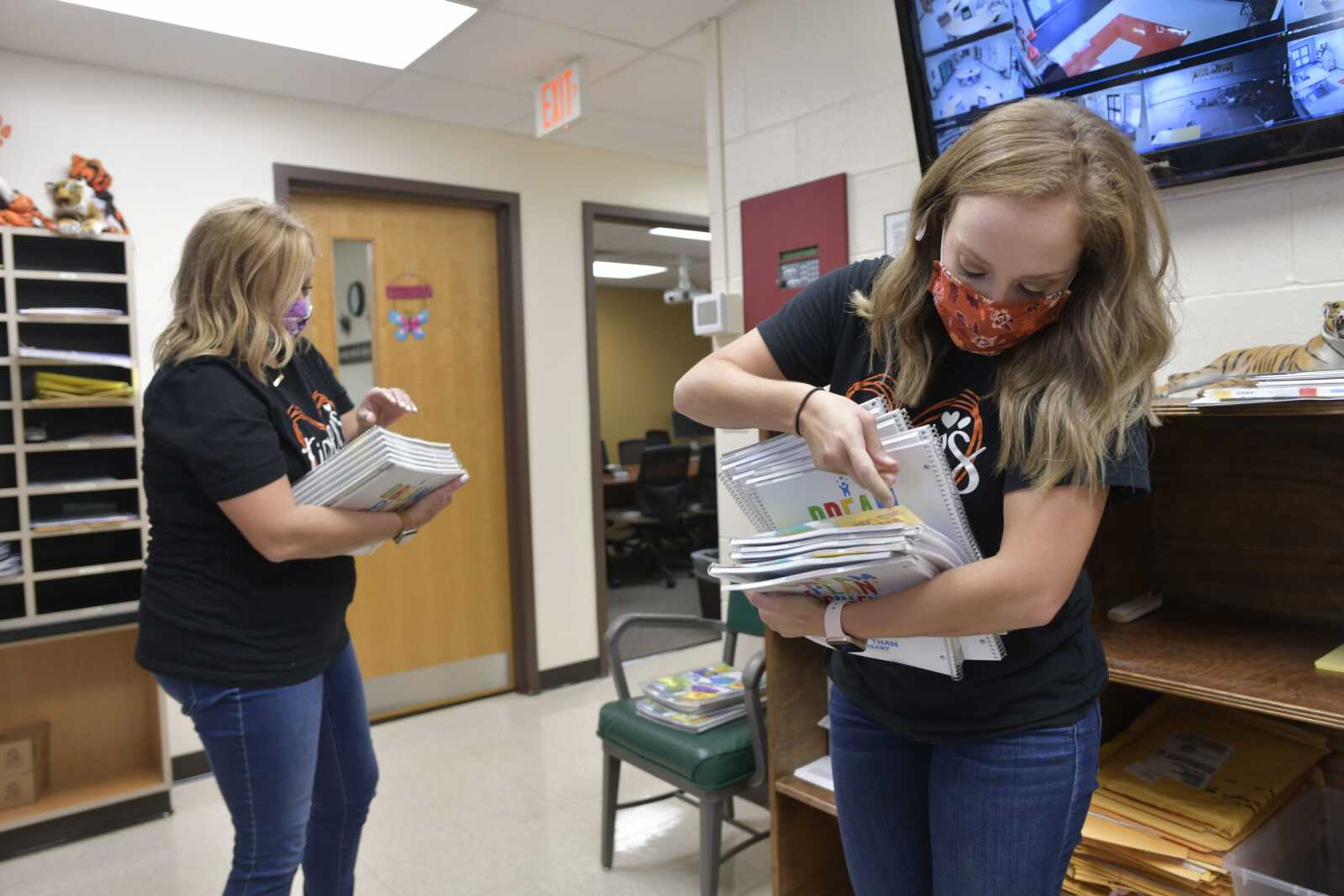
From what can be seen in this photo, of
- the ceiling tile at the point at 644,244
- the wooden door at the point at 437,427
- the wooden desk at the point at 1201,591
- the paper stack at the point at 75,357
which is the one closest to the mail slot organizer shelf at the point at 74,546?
the paper stack at the point at 75,357

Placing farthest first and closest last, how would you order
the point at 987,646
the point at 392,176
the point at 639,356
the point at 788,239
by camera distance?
the point at 639,356
the point at 392,176
the point at 788,239
the point at 987,646

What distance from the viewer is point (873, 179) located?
2.37 m

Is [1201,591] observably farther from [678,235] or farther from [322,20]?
[678,235]

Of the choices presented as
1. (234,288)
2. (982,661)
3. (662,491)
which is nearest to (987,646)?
(982,661)

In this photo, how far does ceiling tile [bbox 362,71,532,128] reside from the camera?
3.26 metres

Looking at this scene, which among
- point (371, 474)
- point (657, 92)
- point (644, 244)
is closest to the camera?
point (371, 474)

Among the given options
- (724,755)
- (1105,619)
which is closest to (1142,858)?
(1105,619)

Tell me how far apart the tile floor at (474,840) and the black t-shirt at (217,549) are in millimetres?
1261

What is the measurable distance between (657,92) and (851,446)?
9.43 ft

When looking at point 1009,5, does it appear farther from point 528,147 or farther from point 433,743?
point 433,743

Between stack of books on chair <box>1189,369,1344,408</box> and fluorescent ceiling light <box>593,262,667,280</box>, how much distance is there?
6.75m

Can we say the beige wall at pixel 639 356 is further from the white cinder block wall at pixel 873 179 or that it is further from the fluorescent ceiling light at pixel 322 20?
the white cinder block wall at pixel 873 179

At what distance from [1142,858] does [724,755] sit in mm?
971

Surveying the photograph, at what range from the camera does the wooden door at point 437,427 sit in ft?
12.0
